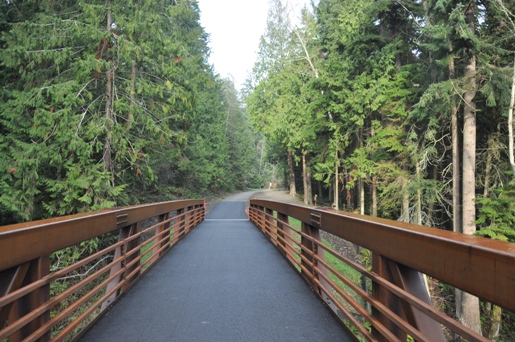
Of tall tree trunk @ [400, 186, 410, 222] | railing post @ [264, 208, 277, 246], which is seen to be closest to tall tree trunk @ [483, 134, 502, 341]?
tall tree trunk @ [400, 186, 410, 222]

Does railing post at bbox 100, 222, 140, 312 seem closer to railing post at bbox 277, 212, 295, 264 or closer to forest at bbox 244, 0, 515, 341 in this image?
railing post at bbox 277, 212, 295, 264

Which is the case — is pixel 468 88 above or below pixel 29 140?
above

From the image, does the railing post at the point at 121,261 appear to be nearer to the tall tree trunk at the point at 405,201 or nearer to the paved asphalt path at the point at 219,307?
the paved asphalt path at the point at 219,307

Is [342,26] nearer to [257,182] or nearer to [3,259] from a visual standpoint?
[3,259]

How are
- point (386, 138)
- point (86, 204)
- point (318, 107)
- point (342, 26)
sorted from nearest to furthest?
point (86, 204), point (386, 138), point (342, 26), point (318, 107)

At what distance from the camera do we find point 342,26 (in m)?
18.4

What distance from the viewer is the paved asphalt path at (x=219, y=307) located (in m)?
3.26

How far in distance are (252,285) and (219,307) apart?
963 mm

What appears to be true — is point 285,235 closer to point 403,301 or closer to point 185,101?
point 403,301

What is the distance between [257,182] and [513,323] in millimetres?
59637

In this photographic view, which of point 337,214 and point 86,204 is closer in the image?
point 337,214

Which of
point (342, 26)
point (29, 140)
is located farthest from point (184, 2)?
point (342, 26)

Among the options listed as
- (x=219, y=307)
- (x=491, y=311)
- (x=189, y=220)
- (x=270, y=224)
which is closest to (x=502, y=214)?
(x=491, y=311)

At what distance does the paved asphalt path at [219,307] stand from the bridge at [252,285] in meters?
0.01
